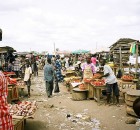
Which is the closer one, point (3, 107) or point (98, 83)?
point (3, 107)

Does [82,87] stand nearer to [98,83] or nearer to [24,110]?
[98,83]

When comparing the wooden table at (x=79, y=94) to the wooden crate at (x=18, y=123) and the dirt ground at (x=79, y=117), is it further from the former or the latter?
the wooden crate at (x=18, y=123)

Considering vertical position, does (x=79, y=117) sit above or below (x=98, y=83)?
below

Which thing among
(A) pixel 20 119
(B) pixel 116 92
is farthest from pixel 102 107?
(A) pixel 20 119

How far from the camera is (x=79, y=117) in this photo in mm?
10023

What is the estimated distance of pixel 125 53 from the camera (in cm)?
2681

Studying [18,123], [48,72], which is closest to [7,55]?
[48,72]

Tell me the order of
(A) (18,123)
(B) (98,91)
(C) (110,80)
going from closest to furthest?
(A) (18,123)
(C) (110,80)
(B) (98,91)

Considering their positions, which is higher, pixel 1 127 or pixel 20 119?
pixel 1 127

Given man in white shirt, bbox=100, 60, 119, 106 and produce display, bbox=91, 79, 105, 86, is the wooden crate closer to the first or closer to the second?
man in white shirt, bbox=100, 60, 119, 106

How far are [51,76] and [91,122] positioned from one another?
17.8 ft

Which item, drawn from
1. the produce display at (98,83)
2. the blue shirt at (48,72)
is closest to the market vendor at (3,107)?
the produce display at (98,83)

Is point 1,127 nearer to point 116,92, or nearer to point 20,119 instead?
point 20,119

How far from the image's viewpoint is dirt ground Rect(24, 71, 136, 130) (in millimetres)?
8875
